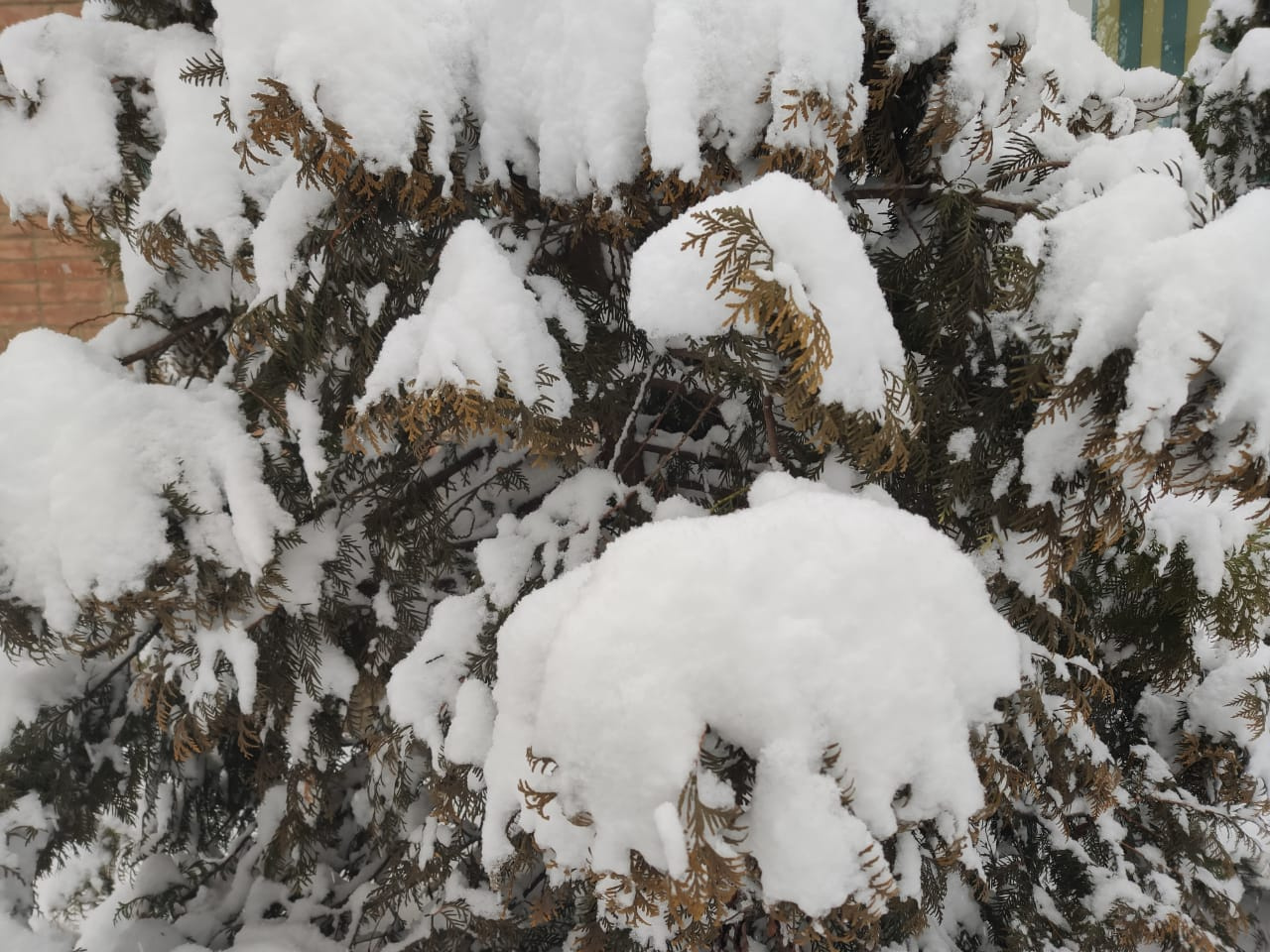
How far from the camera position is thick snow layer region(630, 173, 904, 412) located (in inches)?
41.4

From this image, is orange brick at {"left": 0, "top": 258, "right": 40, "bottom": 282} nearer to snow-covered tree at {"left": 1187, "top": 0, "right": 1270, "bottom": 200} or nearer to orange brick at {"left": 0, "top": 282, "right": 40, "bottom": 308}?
orange brick at {"left": 0, "top": 282, "right": 40, "bottom": 308}

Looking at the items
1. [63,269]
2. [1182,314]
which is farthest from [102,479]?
[63,269]

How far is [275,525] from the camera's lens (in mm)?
1647

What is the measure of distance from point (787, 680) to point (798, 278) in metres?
0.52

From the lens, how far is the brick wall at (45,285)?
4246mm

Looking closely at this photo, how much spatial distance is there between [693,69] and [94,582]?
4.77ft

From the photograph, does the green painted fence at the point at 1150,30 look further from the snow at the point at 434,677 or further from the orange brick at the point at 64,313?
the orange brick at the point at 64,313

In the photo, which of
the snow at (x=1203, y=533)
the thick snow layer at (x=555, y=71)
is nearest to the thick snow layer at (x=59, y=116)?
the thick snow layer at (x=555, y=71)

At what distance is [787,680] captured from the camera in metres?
0.87

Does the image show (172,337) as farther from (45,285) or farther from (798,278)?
(45,285)

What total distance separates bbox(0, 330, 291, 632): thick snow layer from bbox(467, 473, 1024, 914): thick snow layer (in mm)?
986

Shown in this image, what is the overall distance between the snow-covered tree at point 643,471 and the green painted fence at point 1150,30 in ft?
18.1

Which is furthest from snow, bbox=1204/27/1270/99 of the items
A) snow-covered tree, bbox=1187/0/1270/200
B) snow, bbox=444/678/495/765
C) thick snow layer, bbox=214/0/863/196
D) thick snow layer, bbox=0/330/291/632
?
thick snow layer, bbox=0/330/291/632

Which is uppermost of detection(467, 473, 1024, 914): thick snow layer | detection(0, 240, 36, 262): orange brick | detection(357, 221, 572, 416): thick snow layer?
detection(357, 221, 572, 416): thick snow layer
